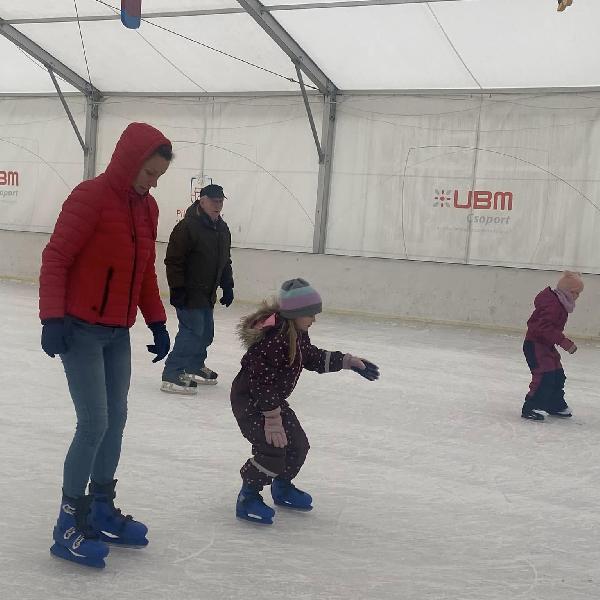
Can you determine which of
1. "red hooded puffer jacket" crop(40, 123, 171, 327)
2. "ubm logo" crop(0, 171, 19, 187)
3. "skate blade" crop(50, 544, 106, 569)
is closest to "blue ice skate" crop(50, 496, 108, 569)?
"skate blade" crop(50, 544, 106, 569)

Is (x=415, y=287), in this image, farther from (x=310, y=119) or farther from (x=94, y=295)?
(x=94, y=295)

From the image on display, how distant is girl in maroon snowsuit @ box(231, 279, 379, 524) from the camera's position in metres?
3.59

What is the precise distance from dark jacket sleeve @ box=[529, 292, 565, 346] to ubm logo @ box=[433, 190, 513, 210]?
812cm

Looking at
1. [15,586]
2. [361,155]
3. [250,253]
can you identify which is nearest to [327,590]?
[15,586]

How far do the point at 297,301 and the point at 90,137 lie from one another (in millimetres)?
15148

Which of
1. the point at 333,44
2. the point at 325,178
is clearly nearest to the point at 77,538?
the point at 333,44

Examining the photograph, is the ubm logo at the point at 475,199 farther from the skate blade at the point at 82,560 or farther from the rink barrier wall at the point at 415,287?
the skate blade at the point at 82,560

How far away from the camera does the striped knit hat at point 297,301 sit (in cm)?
356

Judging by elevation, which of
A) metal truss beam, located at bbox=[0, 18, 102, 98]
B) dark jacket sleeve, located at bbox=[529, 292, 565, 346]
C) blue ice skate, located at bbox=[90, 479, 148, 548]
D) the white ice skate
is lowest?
the white ice skate

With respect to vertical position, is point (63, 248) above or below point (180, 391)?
above

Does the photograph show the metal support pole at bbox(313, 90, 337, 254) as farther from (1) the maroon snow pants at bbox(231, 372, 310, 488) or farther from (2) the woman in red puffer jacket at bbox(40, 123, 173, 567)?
(2) the woman in red puffer jacket at bbox(40, 123, 173, 567)

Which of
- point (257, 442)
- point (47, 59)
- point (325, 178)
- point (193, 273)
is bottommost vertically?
point (257, 442)

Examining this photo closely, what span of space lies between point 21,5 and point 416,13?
21.4 feet

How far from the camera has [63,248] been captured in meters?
3.01
